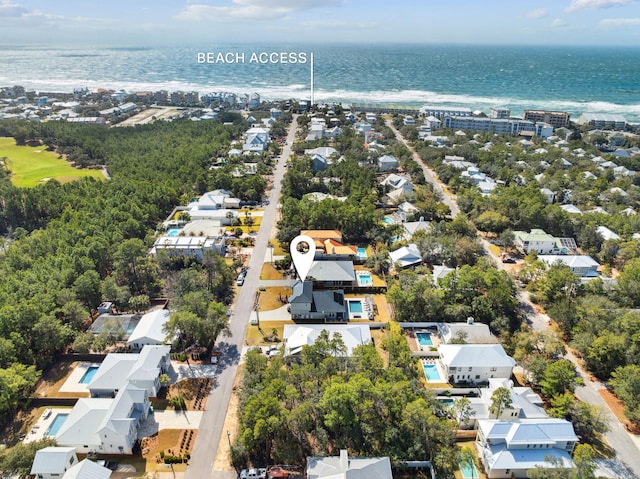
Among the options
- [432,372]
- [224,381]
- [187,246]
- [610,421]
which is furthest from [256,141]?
[610,421]

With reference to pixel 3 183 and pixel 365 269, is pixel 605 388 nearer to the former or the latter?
pixel 365 269

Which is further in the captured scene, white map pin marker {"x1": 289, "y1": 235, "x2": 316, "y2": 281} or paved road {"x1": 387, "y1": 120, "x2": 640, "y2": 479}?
white map pin marker {"x1": 289, "y1": 235, "x2": 316, "y2": 281}

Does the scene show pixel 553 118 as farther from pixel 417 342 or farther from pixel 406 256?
pixel 417 342

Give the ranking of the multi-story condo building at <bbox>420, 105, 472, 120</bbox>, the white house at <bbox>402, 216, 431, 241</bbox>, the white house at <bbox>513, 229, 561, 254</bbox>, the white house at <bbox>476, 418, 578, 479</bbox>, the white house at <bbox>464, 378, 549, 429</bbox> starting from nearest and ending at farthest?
the white house at <bbox>476, 418, 578, 479</bbox> < the white house at <bbox>464, 378, 549, 429</bbox> < the white house at <bbox>513, 229, 561, 254</bbox> < the white house at <bbox>402, 216, 431, 241</bbox> < the multi-story condo building at <bbox>420, 105, 472, 120</bbox>

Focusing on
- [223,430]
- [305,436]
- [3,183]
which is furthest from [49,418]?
[3,183]

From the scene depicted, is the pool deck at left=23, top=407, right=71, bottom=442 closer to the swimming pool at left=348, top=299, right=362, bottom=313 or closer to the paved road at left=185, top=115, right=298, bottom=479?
the paved road at left=185, top=115, right=298, bottom=479

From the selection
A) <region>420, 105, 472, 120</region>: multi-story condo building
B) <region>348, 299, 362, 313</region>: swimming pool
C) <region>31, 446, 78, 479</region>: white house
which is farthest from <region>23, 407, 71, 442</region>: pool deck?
<region>420, 105, 472, 120</region>: multi-story condo building

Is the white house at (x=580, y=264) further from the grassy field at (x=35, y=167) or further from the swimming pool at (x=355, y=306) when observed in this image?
the grassy field at (x=35, y=167)
